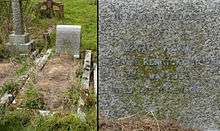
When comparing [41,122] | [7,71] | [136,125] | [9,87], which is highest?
[136,125]

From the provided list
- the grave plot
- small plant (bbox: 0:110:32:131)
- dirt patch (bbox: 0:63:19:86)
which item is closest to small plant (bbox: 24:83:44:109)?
the grave plot

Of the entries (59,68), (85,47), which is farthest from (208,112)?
(85,47)

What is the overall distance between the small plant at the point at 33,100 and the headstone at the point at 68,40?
2.27 meters

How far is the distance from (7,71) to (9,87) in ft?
3.74

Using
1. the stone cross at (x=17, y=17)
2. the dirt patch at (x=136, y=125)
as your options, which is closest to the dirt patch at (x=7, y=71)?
the stone cross at (x=17, y=17)

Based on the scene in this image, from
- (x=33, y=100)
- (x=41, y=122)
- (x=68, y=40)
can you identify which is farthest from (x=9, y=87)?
(x=68, y=40)

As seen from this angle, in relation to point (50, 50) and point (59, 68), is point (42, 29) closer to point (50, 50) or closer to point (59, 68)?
point (50, 50)

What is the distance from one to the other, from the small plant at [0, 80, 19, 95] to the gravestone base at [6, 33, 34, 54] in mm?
2279

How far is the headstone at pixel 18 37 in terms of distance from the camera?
8.80m

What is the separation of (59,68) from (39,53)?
136 cm

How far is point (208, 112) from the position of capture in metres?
4.64

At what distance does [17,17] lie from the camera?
8.91 meters

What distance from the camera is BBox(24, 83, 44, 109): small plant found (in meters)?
5.76

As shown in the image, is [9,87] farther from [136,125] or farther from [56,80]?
[136,125]
